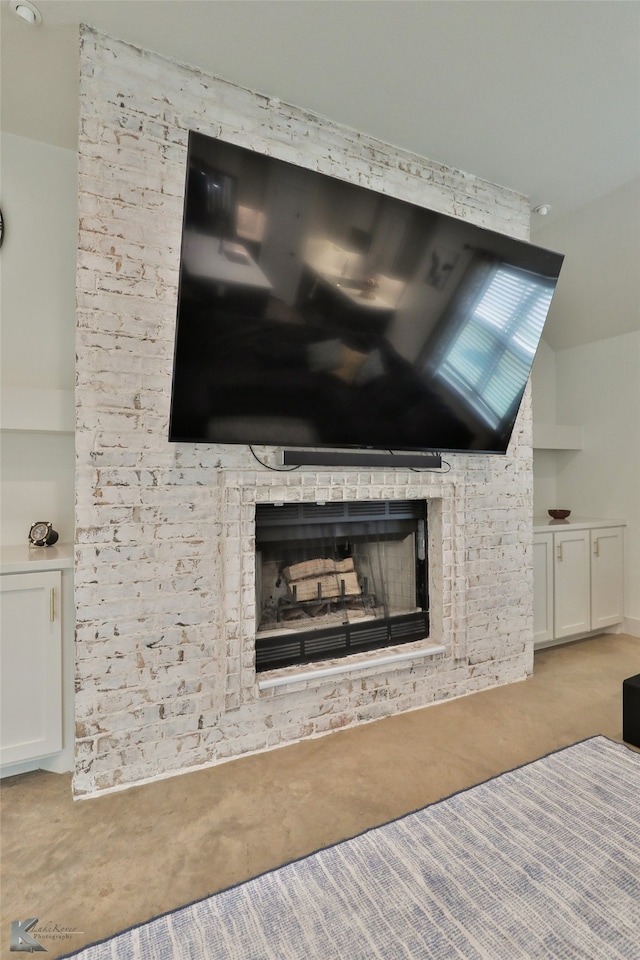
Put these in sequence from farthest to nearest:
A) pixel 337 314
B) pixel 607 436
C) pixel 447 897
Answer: pixel 607 436
pixel 337 314
pixel 447 897

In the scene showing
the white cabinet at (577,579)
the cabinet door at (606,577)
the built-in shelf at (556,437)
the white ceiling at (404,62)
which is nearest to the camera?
the white ceiling at (404,62)

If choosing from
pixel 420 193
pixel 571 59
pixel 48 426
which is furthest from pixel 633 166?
pixel 48 426

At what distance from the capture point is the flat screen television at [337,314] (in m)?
1.72

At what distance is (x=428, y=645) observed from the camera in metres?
2.54

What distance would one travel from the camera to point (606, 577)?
142 inches

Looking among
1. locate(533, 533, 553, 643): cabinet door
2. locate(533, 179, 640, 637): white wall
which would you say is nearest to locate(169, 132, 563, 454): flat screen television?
locate(533, 179, 640, 637): white wall

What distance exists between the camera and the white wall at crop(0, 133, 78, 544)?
2262 mm

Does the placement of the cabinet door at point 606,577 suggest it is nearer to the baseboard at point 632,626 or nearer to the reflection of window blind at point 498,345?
the baseboard at point 632,626

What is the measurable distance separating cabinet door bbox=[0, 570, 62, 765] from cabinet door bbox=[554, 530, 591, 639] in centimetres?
302

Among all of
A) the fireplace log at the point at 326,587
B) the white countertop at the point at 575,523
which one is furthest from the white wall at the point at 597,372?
the fireplace log at the point at 326,587

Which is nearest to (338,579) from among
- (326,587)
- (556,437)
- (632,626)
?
(326,587)

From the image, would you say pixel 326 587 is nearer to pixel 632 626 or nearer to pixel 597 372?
pixel 632 626

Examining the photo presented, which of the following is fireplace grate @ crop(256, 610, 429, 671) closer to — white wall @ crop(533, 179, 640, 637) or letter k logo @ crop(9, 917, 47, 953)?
letter k logo @ crop(9, 917, 47, 953)

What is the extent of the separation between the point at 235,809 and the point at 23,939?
0.67m
